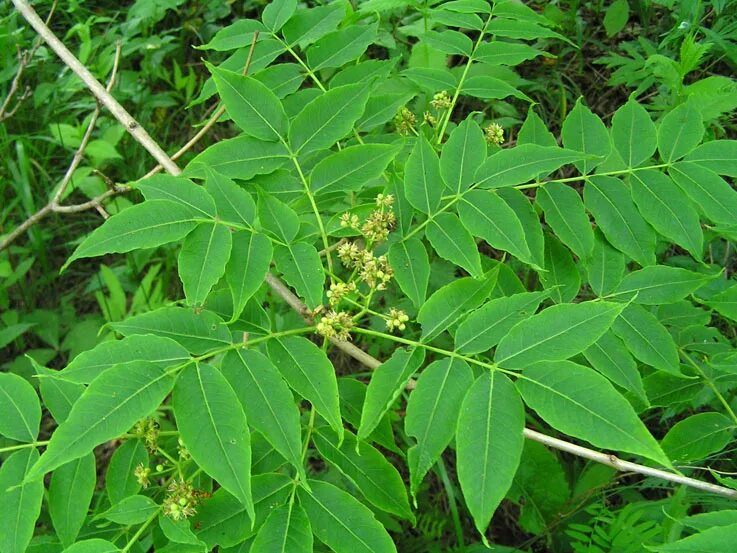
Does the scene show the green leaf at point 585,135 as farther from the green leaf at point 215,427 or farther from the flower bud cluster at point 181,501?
the flower bud cluster at point 181,501

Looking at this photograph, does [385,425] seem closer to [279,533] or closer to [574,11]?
[279,533]

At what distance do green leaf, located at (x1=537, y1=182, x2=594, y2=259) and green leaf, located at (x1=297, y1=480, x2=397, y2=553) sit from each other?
952 mm

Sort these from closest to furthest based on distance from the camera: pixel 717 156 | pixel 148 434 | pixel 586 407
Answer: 1. pixel 586 407
2. pixel 148 434
3. pixel 717 156

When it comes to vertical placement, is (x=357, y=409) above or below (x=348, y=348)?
below

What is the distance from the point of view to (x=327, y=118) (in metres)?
1.95

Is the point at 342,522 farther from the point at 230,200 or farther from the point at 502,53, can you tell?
the point at 502,53

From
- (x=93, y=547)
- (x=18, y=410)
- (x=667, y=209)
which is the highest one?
(x=667, y=209)

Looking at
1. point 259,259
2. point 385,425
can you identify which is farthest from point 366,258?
point 385,425

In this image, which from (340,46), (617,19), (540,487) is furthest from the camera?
(617,19)

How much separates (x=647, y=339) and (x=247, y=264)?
44.4 inches

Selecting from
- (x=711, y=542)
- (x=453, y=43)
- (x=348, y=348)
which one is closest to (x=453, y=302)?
(x=348, y=348)

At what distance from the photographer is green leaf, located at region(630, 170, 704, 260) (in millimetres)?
1930

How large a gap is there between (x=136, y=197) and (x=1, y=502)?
317 centimetres

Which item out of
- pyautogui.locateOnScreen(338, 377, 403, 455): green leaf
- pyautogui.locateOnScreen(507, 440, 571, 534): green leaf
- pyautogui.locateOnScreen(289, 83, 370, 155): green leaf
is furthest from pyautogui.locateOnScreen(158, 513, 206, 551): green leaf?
pyautogui.locateOnScreen(507, 440, 571, 534): green leaf
